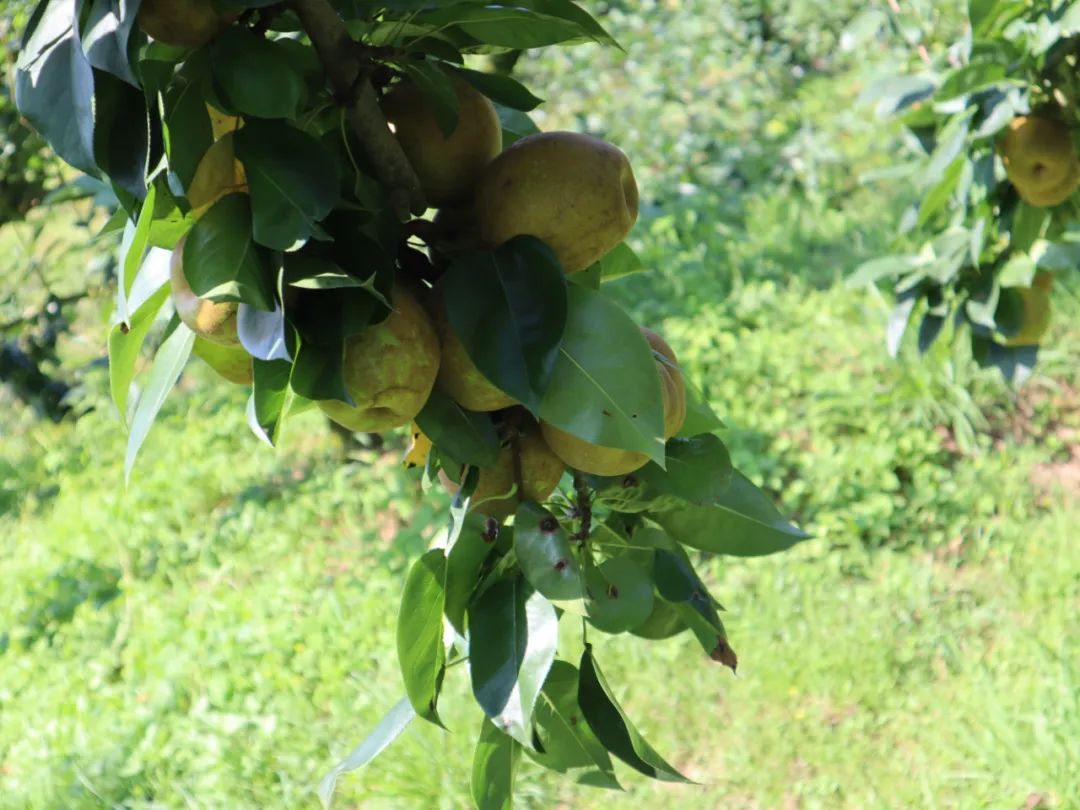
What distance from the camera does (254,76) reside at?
2.01 feet

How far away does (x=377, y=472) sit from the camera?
3.46 m

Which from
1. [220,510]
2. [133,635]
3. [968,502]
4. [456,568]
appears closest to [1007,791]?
[968,502]

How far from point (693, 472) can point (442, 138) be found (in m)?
0.30

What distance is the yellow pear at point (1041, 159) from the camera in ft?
4.84

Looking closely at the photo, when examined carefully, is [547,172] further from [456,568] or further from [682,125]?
[682,125]

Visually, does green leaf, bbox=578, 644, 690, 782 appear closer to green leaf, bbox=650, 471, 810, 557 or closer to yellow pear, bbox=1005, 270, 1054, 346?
green leaf, bbox=650, 471, 810, 557

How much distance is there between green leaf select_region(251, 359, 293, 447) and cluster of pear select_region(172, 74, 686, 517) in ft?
0.09

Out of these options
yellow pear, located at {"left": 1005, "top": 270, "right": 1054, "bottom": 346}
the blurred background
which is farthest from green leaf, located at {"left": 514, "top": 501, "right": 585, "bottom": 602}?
yellow pear, located at {"left": 1005, "top": 270, "right": 1054, "bottom": 346}

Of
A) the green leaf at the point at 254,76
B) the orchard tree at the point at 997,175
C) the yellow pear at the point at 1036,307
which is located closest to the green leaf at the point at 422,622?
the green leaf at the point at 254,76

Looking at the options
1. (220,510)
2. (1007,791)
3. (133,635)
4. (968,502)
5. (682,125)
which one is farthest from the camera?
(682,125)

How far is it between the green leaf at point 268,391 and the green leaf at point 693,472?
28 centimetres

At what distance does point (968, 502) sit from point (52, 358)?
2.86 m

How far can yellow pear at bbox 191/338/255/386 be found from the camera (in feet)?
2.37

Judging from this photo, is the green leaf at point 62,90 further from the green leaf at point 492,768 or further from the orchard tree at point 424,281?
the green leaf at point 492,768
